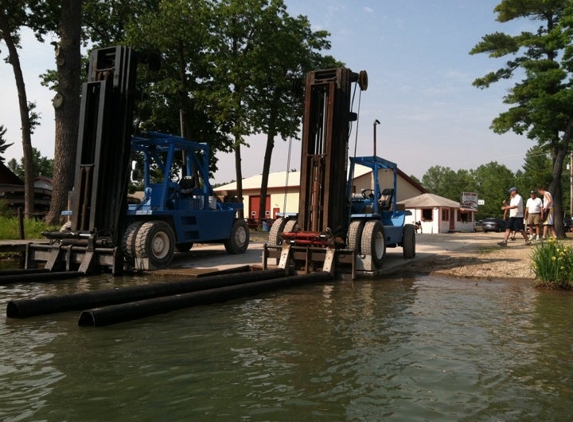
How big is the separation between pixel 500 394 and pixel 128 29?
90.0 ft

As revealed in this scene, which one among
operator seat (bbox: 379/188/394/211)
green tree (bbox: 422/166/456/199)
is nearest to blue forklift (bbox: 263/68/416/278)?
operator seat (bbox: 379/188/394/211)

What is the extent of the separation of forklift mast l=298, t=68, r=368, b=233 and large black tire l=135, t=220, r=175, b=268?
10.1 feet

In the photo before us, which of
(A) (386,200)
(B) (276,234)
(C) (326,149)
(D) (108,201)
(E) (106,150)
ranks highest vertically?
(C) (326,149)

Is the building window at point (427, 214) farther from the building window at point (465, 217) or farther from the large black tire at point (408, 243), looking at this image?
the large black tire at point (408, 243)

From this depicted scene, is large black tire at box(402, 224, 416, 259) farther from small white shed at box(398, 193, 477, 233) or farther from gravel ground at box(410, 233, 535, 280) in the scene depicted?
small white shed at box(398, 193, 477, 233)

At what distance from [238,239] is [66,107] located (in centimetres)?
878

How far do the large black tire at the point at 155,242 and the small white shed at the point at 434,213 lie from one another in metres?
31.2

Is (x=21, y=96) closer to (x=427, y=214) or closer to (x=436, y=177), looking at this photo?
(x=427, y=214)

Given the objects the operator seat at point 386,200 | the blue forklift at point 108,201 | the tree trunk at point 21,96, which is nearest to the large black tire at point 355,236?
the operator seat at point 386,200

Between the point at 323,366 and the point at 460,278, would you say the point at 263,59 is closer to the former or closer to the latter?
the point at 460,278

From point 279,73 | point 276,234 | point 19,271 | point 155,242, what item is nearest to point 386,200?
point 276,234

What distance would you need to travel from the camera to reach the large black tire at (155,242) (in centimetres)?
1063

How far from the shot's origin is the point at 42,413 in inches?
130

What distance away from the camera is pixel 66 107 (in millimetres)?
18156
